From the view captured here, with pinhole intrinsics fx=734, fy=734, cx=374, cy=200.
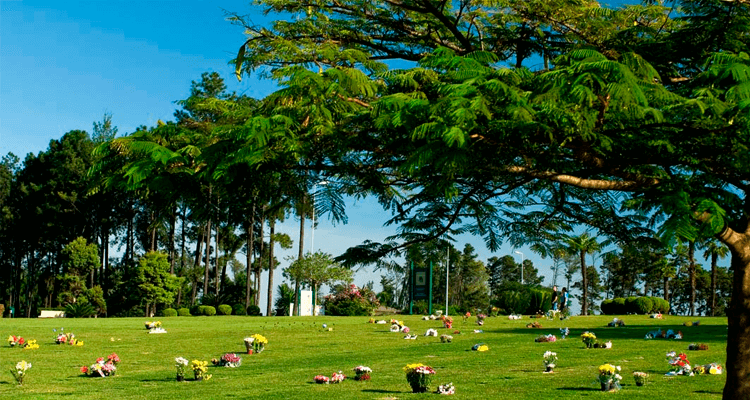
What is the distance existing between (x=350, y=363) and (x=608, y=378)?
6.11 m

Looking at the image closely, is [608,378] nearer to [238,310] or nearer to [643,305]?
[643,305]

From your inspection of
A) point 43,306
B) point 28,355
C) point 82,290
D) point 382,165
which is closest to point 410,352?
point 28,355

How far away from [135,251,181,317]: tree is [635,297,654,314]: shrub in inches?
1138

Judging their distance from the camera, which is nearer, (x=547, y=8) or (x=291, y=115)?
(x=291, y=115)

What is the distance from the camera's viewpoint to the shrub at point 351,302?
4406 cm

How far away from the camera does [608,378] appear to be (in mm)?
11344

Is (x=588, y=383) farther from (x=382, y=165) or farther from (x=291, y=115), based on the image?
(x=291, y=115)

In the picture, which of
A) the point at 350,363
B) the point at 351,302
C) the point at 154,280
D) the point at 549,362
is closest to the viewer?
the point at 549,362

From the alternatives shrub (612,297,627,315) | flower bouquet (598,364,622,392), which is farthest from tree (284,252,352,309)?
flower bouquet (598,364,622,392)

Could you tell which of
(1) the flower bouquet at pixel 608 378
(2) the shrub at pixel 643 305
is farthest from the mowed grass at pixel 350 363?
(2) the shrub at pixel 643 305

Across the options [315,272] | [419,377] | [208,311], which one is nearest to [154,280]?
[208,311]

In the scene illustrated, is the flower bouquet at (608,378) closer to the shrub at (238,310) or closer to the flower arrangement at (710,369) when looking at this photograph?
the flower arrangement at (710,369)

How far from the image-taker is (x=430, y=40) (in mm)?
7941

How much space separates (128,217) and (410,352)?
47311 millimetres
